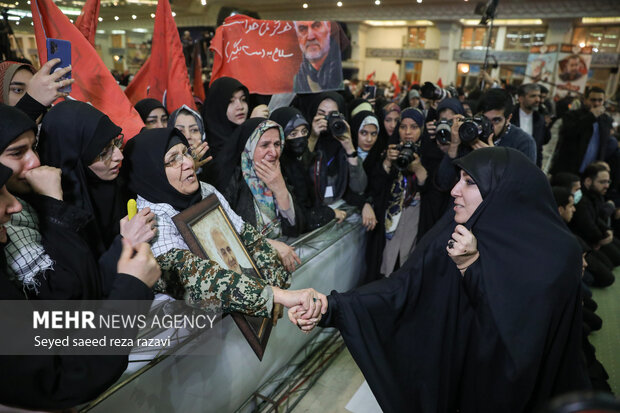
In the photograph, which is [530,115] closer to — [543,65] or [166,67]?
[166,67]

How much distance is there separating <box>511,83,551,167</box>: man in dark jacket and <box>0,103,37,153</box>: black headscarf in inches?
168

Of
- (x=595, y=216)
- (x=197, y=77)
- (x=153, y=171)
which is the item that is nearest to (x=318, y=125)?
(x=153, y=171)

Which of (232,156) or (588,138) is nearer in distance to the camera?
(232,156)

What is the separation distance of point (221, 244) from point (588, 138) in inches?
225

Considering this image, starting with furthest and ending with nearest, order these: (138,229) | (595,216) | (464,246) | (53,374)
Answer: (595,216), (464,246), (138,229), (53,374)

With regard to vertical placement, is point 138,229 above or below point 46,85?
below

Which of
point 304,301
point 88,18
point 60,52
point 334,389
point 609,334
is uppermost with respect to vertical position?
point 88,18

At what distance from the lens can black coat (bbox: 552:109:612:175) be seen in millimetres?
5121

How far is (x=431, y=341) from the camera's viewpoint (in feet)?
5.46

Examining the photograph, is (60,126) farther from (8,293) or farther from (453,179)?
(453,179)

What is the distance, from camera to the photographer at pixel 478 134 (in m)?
2.55

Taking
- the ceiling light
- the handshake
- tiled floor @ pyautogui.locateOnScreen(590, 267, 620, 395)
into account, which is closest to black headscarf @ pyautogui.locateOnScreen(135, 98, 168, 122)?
the handshake

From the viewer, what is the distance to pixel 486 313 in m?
1.43

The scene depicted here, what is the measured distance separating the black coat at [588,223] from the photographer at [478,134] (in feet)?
4.11
